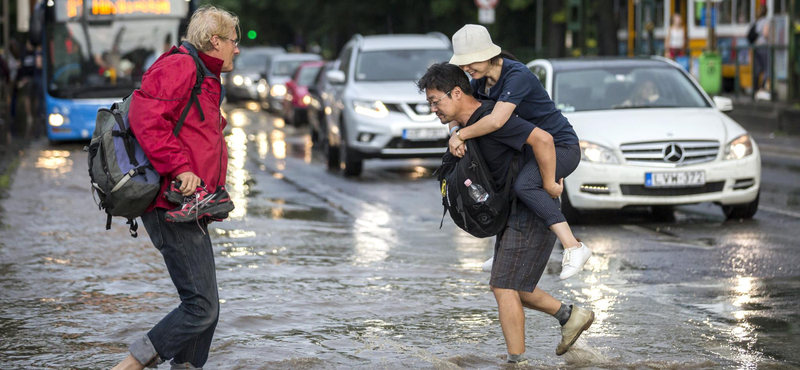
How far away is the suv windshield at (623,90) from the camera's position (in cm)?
1188

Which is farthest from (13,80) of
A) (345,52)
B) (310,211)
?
(310,211)

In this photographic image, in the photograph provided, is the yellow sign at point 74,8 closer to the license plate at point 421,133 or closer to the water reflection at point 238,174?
the water reflection at point 238,174

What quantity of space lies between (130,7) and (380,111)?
7691 mm

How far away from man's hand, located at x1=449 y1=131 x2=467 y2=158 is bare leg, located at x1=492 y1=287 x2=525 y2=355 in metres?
0.64

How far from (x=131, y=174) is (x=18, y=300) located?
10.3 feet

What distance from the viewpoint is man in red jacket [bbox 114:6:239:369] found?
16.3 feet

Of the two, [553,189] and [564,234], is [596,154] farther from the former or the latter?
[553,189]

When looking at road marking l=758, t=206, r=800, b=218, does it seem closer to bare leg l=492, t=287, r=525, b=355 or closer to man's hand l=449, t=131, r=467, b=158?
bare leg l=492, t=287, r=525, b=355

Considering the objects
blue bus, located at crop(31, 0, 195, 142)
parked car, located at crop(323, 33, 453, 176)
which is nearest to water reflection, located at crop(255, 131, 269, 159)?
blue bus, located at crop(31, 0, 195, 142)

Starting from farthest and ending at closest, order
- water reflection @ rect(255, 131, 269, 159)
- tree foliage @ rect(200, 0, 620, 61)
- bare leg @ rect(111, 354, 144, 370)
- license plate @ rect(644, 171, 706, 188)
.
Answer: tree foliage @ rect(200, 0, 620, 61)
water reflection @ rect(255, 131, 269, 159)
license plate @ rect(644, 171, 706, 188)
bare leg @ rect(111, 354, 144, 370)

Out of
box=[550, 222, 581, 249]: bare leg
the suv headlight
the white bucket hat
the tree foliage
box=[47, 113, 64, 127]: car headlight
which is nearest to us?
the white bucket hat

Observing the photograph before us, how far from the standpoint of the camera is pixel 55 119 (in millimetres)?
21531

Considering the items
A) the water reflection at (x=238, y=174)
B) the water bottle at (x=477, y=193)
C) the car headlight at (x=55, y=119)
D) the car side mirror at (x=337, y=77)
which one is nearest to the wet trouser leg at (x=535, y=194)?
the water bottle at (x=477, y=193)

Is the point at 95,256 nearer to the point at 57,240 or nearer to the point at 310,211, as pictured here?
the point at 57,240
